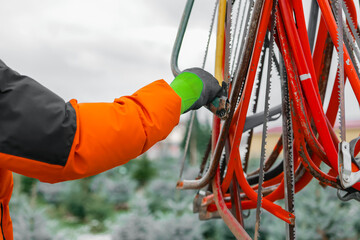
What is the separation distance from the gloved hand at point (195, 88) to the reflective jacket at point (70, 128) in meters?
0.06

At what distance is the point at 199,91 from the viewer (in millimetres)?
848

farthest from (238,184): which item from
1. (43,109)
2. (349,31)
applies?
A: (43,109)

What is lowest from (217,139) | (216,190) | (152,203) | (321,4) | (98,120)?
(152,203)

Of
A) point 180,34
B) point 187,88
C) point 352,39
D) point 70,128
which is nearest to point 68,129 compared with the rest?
point 70,128

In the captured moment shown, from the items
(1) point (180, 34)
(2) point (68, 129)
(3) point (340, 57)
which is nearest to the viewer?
(2) point (68, 129)

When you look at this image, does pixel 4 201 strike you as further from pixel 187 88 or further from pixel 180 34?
pixel 180 34

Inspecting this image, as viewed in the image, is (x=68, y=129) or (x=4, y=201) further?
(x=4, y=201)

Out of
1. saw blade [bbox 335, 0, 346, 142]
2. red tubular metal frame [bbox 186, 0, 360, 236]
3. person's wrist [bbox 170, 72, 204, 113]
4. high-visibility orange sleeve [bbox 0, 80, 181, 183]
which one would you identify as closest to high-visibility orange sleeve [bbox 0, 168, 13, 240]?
high-visibility orange sleeve [bbox 0, 80, 181, 183]

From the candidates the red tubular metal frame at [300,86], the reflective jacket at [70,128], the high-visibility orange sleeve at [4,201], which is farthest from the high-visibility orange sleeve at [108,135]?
the red tubular metal frame at [300,86]

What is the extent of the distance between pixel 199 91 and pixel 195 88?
1 centimetres

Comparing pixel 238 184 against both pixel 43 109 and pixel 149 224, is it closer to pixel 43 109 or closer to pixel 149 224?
pixel 43 109

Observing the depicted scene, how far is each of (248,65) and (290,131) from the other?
18 centimetres

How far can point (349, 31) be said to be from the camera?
0.91 meters

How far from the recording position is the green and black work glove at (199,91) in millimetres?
835
